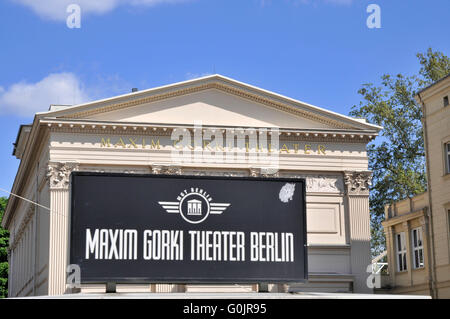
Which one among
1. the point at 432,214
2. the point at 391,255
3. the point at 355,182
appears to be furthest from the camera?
the point at 391,255

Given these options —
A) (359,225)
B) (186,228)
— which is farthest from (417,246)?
(186,228)

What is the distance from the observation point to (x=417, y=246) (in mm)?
47281

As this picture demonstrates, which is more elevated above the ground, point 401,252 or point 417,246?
point 417,246

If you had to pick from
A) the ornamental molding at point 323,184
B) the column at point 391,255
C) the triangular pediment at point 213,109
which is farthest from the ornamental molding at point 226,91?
the column at point 391,255

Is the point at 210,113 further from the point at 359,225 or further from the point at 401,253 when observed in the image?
the point at 401,253

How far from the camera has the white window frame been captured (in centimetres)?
4897

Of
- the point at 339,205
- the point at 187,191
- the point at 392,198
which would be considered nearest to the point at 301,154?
the point at 339,205

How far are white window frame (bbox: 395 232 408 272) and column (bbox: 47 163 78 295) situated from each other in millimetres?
21660

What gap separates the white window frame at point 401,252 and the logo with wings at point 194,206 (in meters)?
36.2

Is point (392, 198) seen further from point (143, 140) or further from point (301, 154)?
point (143, 140)

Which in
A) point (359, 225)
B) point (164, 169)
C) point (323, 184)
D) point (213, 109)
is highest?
point (213, 109)

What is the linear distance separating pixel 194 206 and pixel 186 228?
45 cm

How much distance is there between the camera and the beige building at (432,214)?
39812mm
